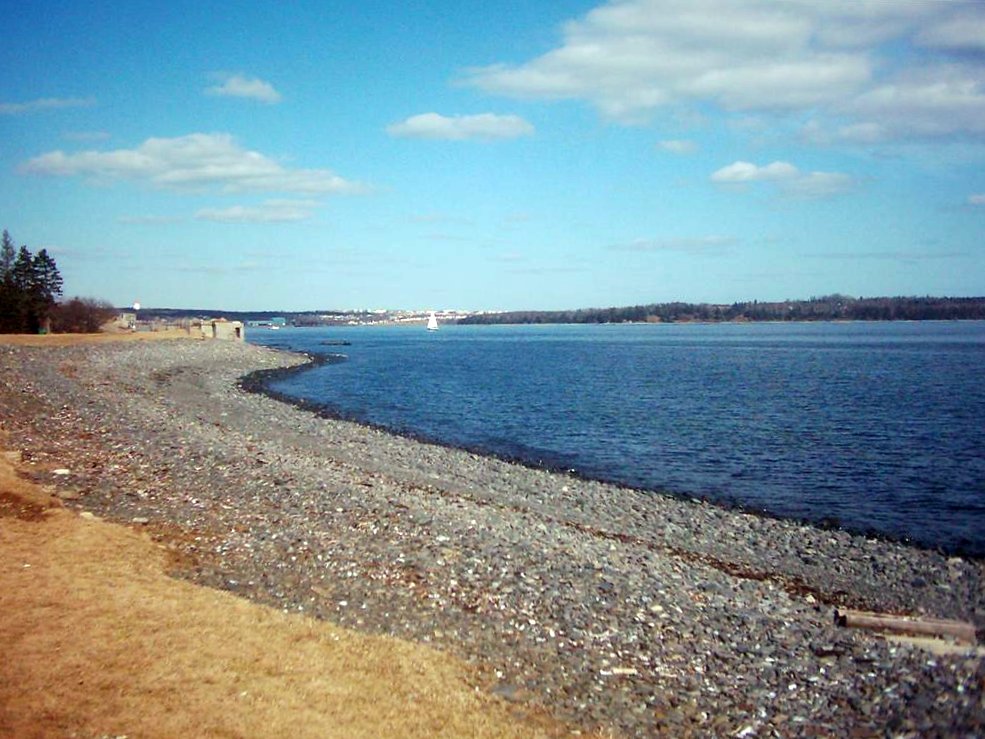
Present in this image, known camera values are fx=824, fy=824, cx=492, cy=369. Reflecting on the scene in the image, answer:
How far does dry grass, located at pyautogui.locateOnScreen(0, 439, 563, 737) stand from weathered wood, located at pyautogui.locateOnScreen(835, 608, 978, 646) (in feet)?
21.5

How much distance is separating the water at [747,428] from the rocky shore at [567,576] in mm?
3264

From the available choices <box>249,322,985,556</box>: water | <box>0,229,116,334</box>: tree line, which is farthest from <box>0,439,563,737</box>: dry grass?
<box>0,229,116,334</box>: tree line

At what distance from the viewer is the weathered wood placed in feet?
41.2

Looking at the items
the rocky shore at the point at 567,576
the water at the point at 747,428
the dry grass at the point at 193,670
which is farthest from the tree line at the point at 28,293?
the dry grass at the point at 193,670

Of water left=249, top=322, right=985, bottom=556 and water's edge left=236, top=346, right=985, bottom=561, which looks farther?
water left=249, top=322, right=985, bottom=556

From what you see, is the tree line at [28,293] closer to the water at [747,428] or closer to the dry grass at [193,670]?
the water at [747,428]

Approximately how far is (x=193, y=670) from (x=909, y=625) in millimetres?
10440

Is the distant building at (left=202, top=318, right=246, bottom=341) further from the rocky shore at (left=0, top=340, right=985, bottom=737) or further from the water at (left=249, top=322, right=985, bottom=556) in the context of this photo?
the rocky shore at (left=0, top=340, right=985, bottom=737)

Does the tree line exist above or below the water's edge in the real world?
above

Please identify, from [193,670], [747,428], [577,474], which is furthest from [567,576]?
[747,428]

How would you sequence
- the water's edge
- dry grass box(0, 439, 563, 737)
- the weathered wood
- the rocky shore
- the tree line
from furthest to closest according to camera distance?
the tree line → the water's edge → the weathered wood → the rocky shore → dry grass box(0, 439, 563, 737)

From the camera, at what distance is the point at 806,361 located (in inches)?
3853

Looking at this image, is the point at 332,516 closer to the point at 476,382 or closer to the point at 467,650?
the point at 467,650

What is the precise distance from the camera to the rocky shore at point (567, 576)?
10.0m
